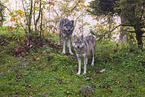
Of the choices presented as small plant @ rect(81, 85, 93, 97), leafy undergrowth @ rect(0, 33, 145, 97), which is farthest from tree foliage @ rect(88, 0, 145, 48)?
small plant @ rect(81, 85, 93, 97)

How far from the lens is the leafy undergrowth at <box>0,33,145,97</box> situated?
6.10 m

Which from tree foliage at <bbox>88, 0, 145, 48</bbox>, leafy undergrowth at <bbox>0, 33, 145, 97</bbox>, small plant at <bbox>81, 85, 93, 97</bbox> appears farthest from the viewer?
tree foliage at <bbox>88, 0, 145, 48</bbox>

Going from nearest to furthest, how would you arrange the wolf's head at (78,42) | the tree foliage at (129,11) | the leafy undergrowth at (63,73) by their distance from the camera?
the leafy undergrowth at (63,73)
the wolf's head at (78,42)
the tree foliage at (129,11)

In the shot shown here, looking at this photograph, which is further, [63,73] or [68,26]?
[68,26]

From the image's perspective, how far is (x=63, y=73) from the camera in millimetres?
8094

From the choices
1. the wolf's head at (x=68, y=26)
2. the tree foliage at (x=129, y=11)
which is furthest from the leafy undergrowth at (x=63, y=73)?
the wolf's head at (x=68, y=26)

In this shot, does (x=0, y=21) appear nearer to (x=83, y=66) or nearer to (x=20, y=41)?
(x=20, y=41)

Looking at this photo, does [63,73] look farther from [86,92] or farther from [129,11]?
[129,11]

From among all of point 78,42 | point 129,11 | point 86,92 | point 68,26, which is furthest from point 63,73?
point 129,11

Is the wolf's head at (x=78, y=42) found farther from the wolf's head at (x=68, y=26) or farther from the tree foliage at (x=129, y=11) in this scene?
the tree foliage at (x=129, y=11)

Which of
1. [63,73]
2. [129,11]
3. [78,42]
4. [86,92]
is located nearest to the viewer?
[86,92]

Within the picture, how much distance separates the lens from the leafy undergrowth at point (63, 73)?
610cm

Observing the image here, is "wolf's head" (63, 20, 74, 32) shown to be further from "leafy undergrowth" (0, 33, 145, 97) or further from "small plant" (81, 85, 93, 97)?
"small plant" (81, 85, 93, 97)

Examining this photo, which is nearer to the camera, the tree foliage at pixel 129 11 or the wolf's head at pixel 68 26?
the tree foliage at pixel 129 11
